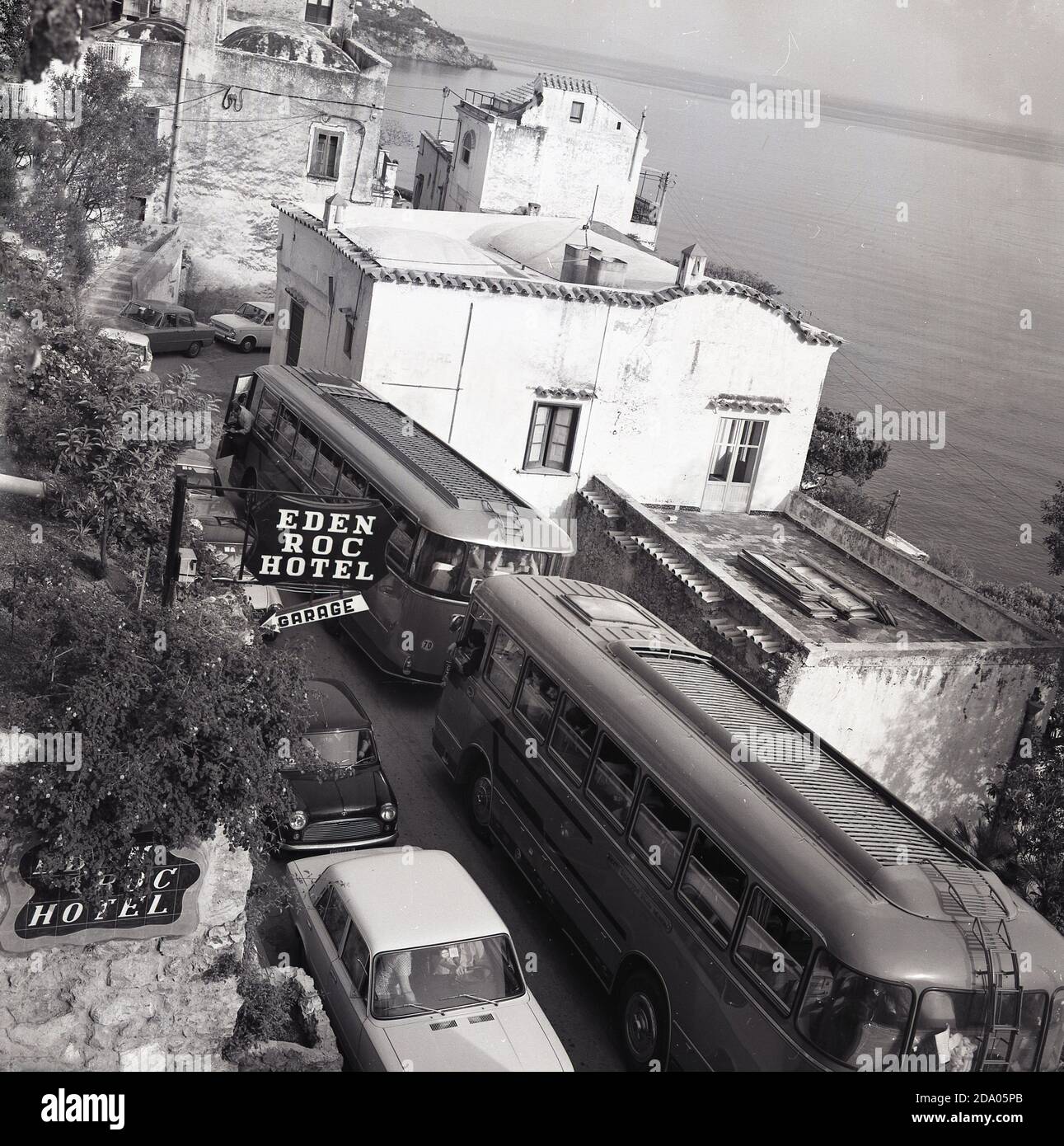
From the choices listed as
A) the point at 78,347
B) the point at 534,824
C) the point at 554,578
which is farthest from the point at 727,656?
the point at 78,347

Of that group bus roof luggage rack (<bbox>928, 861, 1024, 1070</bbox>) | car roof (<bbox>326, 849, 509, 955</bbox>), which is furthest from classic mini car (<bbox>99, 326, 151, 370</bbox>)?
bus roof luggage rack (<bbox>928, 861, 1024, 1070</bbox>)

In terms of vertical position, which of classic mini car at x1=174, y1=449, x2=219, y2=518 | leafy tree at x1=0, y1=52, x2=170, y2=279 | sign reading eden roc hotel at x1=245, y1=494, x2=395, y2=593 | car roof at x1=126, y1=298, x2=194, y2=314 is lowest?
classic mini car at x1=174, y1=449, x2=219, y2=518

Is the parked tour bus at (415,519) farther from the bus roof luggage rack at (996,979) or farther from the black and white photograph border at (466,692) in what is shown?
the bus roof luggage rack at (996,979)

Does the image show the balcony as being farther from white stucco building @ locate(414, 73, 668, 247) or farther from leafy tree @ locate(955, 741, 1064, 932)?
leafy tree @ locate(955, 741, 1064, 932)

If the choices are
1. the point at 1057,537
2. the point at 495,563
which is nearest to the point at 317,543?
the point at 495,563

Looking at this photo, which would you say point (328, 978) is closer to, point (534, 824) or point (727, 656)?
point (534, 824)
